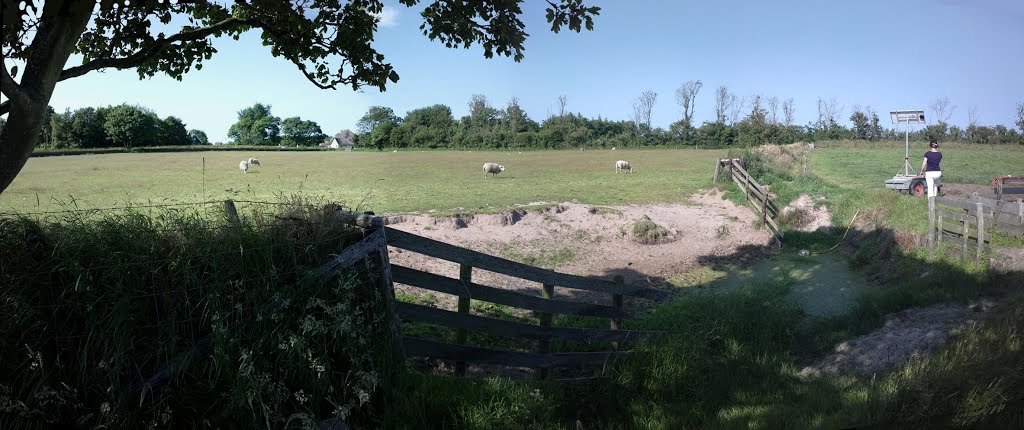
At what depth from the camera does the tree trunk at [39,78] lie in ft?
13.9

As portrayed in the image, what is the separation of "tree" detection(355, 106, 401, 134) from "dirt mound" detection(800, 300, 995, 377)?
4690cm

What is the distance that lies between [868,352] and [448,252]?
6.36 meters

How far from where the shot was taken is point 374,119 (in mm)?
54750

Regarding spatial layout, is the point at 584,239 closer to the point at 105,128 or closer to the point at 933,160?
the point at 933,160

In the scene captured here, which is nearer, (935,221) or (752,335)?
(752,335)

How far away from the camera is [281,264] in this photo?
4.04 metres

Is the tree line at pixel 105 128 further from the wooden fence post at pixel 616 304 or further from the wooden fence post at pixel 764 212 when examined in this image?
the wooden fence post at pixel 764 212

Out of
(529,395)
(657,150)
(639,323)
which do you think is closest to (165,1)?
(529,395)

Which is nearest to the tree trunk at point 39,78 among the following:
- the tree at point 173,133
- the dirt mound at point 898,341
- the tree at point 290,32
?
the tree at point 290,32

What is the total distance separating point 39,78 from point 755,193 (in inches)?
895

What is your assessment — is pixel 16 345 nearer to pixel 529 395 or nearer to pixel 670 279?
pixel 529 395

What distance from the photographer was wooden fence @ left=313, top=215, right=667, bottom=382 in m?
4.36

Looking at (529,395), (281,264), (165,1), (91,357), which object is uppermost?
(165,1)

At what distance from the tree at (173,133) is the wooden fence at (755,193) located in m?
27.9
